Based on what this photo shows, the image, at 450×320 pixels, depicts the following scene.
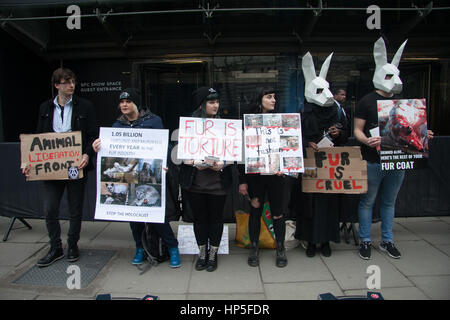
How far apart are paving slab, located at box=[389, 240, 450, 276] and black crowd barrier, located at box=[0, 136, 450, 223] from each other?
0.55 m

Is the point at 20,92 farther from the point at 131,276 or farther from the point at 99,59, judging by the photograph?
the point at 131,276

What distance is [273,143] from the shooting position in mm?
3264

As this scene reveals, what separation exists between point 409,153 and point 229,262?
7.60 feet

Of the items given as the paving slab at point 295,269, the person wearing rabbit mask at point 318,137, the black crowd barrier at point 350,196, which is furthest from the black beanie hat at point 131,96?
the paving slab at point 295,269

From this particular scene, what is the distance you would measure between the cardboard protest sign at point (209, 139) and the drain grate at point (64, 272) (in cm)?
164

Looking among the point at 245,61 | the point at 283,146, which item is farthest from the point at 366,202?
the point at 245,61

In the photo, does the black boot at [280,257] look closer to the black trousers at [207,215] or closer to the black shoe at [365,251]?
the black trousers at [207,215]

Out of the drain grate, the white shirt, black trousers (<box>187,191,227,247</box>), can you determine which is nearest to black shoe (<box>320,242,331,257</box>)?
black trousers (<box>187,191,227,247</box>)

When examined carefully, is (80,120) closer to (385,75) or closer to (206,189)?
(206,189)

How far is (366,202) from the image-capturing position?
12.1 feet

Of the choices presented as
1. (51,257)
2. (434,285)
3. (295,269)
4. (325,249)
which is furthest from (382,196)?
(51,257)

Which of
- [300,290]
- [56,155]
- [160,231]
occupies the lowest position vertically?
[300,290]

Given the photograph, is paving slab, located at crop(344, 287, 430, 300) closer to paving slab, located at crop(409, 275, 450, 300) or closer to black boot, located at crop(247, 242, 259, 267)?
paving slab, located at crop(409, 275, 450, 300)

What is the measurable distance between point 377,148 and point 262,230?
162 centimetres
